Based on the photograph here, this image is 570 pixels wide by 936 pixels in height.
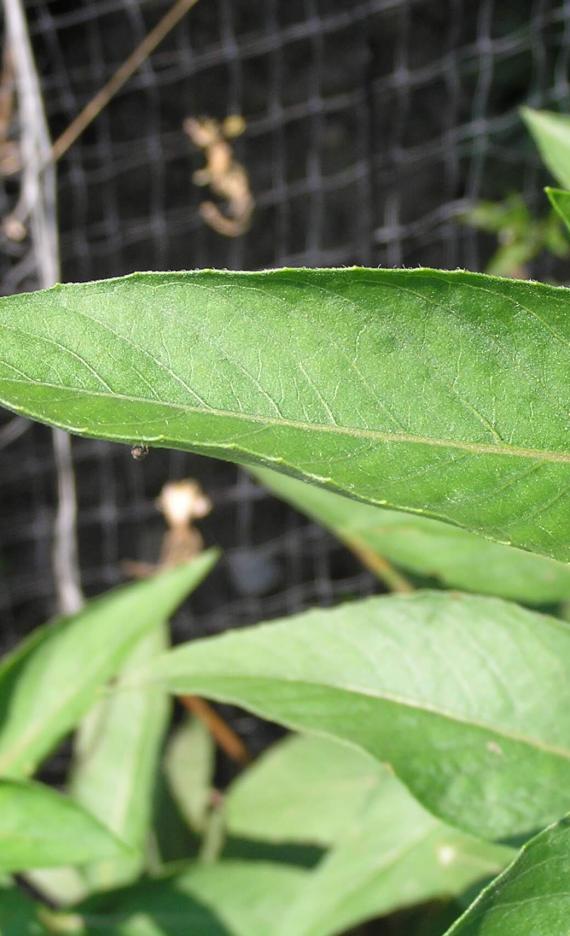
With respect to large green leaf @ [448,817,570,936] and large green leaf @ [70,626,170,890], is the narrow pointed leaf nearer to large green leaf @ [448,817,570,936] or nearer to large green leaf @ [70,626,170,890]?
large green leaf @ [448,817,570,936]

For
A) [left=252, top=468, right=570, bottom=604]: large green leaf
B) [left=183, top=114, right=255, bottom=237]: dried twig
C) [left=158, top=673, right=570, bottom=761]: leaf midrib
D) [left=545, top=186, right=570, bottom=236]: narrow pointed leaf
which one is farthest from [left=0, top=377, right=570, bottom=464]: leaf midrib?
[left=183, top=114, right=255, bottom=237]: dried twig

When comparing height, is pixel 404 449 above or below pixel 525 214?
below

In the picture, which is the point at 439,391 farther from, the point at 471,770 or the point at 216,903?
the point at 216,903

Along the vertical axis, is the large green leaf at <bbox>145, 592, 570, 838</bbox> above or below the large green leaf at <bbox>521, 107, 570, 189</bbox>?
below

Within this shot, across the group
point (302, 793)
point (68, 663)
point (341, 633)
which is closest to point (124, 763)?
point (302, 793)

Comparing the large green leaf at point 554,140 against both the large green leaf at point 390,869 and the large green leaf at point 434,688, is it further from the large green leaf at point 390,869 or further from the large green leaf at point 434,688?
the large green leaf at point 390,869

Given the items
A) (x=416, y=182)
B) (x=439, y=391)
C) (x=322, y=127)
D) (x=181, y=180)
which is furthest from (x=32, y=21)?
(x=439, y=391)
